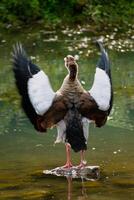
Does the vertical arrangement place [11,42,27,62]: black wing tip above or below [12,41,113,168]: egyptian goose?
above

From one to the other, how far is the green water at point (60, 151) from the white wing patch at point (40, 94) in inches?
30.7

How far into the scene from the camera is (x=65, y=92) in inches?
277

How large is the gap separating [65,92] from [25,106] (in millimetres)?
438

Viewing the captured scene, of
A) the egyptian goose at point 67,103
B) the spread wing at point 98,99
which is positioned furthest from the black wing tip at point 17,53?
the spread wing at point 98,99

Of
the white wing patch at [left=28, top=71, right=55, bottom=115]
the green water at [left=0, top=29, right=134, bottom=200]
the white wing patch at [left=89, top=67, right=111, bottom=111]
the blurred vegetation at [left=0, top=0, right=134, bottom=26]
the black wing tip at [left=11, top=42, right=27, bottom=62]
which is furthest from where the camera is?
the blurred vegetation at [left=0, top=0, right=134, bottom=26]

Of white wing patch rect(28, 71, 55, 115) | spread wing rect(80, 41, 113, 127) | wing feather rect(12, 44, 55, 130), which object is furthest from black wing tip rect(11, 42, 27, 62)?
spread wing rect(80, 41, 113, 127)

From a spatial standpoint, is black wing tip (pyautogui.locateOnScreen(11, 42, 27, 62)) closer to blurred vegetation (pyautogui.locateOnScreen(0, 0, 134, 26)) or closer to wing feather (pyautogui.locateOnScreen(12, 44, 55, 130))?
wing feather (pyautogui.locateOnScreen(12, 44, 55, 130))

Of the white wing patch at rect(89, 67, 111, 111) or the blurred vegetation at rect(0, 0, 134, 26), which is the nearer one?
the white wing patch at rect(89, 67, 111, 111)

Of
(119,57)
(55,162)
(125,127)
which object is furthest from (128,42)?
(55,162)

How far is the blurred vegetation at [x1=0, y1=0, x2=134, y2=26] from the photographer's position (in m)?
23.4

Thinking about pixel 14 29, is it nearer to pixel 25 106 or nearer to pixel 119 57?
pixel 119 57

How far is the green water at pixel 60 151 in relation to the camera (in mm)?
6633

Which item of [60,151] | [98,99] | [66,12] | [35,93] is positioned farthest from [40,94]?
[66,12]

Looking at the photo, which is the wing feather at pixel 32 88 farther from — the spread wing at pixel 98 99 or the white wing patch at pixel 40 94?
the spread wing at pixel 98 99
